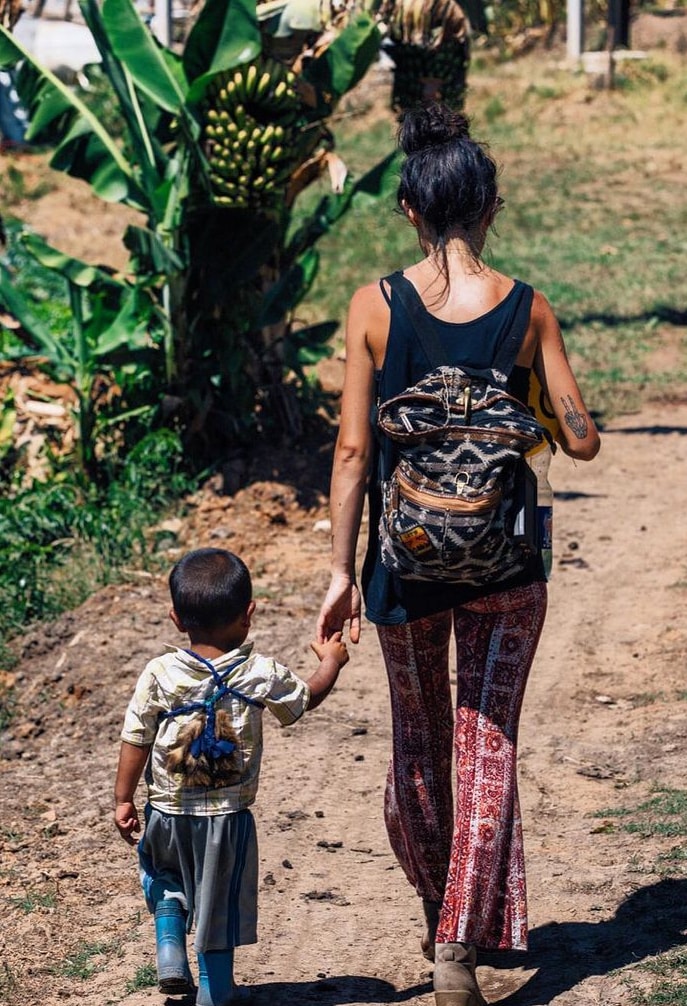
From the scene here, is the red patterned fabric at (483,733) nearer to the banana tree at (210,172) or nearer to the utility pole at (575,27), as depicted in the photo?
the banana tree at (210,172)

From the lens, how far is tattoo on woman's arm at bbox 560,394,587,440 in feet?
10.7

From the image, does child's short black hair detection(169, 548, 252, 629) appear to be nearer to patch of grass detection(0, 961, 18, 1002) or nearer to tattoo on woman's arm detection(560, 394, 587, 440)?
tattoo on woman's arm detection(560, 394, 587, 440)

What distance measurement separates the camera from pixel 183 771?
3260 mm

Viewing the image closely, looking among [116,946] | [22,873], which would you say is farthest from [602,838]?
[22,873]

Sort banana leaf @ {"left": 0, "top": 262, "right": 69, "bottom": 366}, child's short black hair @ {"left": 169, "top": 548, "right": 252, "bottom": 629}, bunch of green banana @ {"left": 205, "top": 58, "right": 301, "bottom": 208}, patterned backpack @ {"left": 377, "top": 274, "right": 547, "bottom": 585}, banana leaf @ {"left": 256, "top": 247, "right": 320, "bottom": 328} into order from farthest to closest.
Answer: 1. banana leaf @ {"left": 0, "top": 262, "right": 69, "bottom": 366}
2. banana leaf @ {"left": 256, "top": 247, "right": 320, "bottom": 328}
3. bunch of green banana @ {"left": 205, "top": 58, "right": 301, "bottom": 208}
4. child's short black hair @ {"left": 169, "top": 548, "right": 252, "bottom": 629}
5. patterned backpack @ {"left": 377, "top": 274, "right": 547, "bottom": 585}

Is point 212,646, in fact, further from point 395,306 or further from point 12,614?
point 12,614

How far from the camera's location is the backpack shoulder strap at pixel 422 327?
3141 millimetres

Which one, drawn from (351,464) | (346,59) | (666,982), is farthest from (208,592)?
(346,59)

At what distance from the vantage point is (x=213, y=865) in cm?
327

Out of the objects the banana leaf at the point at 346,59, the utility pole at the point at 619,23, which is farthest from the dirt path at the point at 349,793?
the utility pole at the point at 619,23

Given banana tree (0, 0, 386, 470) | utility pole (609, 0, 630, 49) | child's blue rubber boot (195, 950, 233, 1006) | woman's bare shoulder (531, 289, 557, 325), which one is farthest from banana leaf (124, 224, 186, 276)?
utility pole (609, 0, 630, 49)

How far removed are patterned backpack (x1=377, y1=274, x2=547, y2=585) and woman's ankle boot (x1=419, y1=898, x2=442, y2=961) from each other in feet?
2.95

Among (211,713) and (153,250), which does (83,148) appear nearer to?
(153,250)

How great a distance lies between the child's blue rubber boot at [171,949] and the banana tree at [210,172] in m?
Result: 4.52
